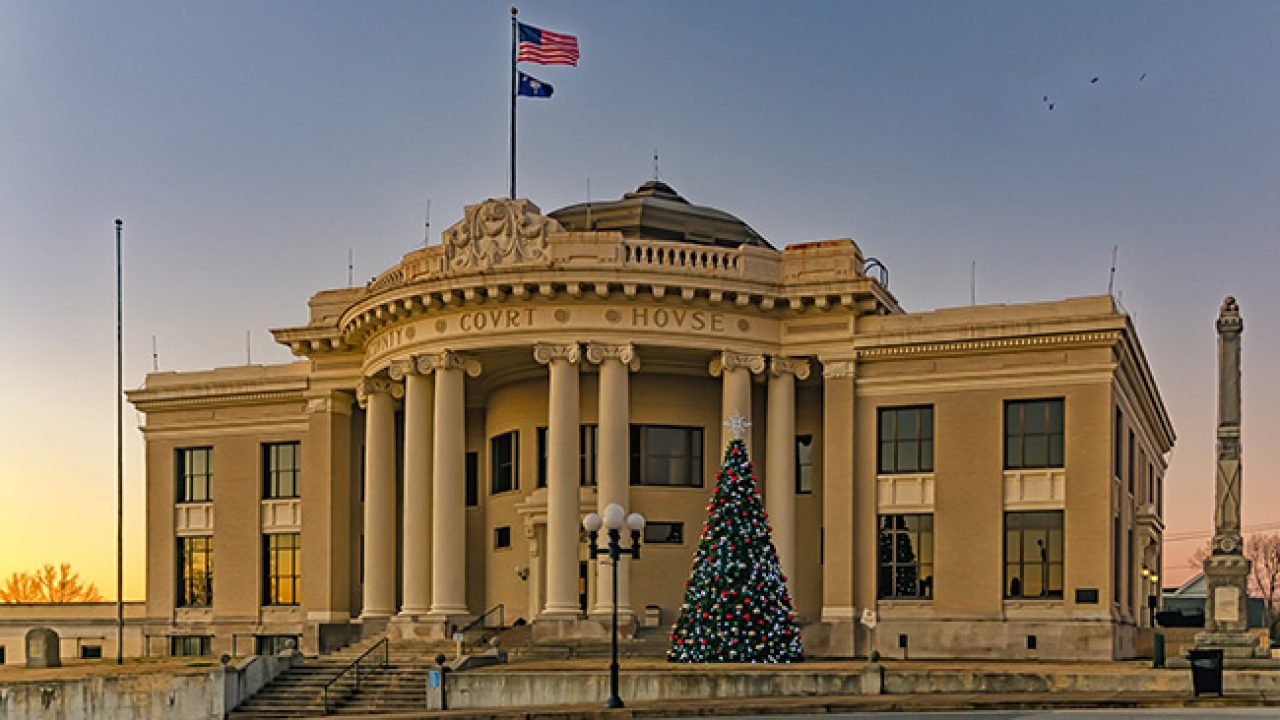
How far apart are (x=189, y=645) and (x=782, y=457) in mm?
22677

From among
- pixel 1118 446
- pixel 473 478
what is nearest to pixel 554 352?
pixel 473 478

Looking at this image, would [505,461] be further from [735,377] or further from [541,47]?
[541,47]

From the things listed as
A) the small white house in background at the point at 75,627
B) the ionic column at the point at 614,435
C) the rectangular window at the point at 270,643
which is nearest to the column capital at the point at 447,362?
the ionic column at the point at 614,435

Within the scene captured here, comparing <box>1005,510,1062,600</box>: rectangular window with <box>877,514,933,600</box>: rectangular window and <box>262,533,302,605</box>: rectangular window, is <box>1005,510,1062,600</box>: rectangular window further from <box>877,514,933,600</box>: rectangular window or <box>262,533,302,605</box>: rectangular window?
<box>262,533,302,605</box>: rectangular window

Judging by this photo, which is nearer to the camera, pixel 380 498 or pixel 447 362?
pixel 447 362

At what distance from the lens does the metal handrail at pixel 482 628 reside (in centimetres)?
4378

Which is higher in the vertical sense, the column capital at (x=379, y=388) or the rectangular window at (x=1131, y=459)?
the column capital at (x=379, y=388)

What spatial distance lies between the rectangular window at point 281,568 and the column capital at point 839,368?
19.3 meters

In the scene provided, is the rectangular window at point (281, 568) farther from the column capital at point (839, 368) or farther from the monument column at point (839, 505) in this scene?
the column capital at point (839, 368)

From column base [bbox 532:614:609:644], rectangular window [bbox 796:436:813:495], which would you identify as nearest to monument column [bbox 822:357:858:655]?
rectangular window [bbox 796:436:813:495]

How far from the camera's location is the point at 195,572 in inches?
2133

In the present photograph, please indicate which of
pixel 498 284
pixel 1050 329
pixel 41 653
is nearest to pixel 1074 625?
pixel 1050 329

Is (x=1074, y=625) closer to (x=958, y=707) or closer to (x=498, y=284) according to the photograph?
(x=958, y=707)

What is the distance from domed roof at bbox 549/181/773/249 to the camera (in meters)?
50.9
